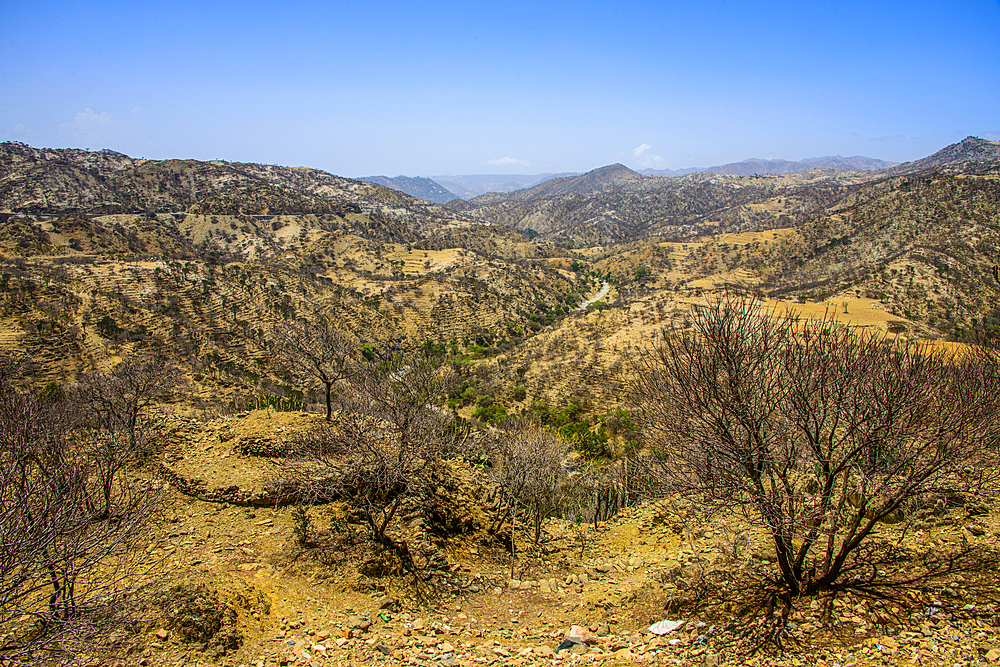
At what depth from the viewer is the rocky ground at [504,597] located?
620cm

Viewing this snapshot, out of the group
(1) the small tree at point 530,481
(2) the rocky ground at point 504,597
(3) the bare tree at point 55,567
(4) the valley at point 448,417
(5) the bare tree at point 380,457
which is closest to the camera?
(3) the bare tree at point 55,567

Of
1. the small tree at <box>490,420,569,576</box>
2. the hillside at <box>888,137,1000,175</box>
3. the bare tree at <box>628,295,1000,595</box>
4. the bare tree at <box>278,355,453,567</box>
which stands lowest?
the small tree at <box>490,420,569,576</box>

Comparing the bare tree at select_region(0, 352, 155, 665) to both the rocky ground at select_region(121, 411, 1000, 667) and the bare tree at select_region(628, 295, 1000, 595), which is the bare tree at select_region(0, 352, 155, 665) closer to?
the rocky ground at select_region(121, 411, 1000, 667)

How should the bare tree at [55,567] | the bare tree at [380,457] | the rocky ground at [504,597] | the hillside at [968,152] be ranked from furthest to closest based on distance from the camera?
the hillside at [968,152], the bare tree at [380,457], the rocky ground at [504,597], the bare tree at [55,567]

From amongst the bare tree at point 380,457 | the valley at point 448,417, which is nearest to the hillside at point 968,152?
the valley at point 448,417

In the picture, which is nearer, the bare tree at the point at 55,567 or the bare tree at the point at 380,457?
the bare tree at the point at 55,567

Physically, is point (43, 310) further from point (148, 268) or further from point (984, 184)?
point (984, 184)

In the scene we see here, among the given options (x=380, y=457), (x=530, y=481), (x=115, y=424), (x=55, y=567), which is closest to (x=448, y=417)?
(x=530, y=481)

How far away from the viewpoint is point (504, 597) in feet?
30.0

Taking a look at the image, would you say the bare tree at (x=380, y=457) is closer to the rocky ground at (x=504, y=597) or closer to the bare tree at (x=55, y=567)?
the rocky ground at (x=504, y=597)

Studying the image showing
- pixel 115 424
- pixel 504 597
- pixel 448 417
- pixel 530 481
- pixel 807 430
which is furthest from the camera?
pixel 448 417

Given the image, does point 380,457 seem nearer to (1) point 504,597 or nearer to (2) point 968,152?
(1) point 504,597

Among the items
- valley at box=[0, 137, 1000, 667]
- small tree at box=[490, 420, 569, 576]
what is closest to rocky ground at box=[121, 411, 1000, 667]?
valley at box=[0, 137, 1000, 667]

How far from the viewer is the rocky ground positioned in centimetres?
620
